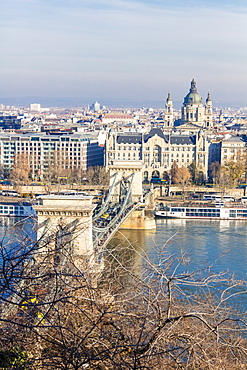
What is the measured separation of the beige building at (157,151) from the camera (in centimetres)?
2777

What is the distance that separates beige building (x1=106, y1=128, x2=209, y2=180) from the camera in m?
27.8

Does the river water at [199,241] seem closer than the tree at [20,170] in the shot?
Yes

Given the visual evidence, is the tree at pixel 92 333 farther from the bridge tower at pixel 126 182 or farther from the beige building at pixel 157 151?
the beige building at pixel 157 151

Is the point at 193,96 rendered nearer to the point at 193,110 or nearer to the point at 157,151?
the point at 193,110

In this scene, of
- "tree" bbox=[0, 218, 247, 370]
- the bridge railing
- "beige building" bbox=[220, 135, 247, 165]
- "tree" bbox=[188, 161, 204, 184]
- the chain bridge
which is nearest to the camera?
"tree" bbox=[0, 218, 247, 370]

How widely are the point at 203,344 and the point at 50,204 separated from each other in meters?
5.31

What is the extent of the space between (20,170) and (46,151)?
3.18 meters

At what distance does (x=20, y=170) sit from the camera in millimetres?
26172

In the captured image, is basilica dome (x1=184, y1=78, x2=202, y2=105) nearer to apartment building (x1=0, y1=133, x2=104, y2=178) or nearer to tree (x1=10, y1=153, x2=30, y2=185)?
apartment building (x1=0, y1=133, x2=104, y2=178)

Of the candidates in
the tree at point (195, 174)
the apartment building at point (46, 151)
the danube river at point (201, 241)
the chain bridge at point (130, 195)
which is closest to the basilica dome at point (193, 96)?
the apartment building at point (46, 151)

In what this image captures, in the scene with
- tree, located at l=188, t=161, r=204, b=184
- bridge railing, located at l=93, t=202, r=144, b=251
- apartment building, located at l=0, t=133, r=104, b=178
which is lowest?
bridge railing, located at l=93, t=202, r=144, b=251

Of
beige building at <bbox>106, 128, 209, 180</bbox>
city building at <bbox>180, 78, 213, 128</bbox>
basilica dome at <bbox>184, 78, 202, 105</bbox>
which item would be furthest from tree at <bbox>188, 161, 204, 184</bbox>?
basilica dome at <bbox>184, 78, 202, 105</bbox>

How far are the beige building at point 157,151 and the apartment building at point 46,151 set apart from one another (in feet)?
5.25

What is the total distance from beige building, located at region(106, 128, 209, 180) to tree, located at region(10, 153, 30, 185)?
126 inches
